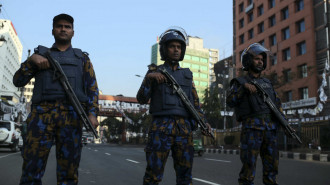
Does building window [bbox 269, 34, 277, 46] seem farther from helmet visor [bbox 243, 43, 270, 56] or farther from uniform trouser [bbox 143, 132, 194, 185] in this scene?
uniform trouser [bbox 143, 132, 194, 185]

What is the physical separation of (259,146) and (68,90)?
207 centimetres

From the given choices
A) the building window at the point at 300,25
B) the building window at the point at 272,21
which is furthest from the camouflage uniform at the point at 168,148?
the building window at the point at 272,21

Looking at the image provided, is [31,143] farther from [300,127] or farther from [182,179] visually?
[300,127]

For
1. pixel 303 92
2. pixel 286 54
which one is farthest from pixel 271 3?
pixel 303 92

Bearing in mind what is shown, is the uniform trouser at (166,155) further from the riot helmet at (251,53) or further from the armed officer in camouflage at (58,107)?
the riot helmet at (251,53)

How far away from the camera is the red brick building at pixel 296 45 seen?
93.6ft

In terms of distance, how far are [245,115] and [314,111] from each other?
2186 centimetres

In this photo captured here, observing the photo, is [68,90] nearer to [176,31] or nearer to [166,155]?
[166,155]

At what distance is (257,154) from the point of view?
344 cm

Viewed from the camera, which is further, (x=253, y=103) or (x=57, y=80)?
(x=253, y=103)

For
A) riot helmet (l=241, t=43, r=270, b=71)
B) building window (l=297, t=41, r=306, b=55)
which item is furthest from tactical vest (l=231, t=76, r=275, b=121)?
building window (l=297, t=41, r=306, b=55)

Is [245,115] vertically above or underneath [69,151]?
above

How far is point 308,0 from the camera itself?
31266 millimetres

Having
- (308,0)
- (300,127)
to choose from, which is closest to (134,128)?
(308,0)
